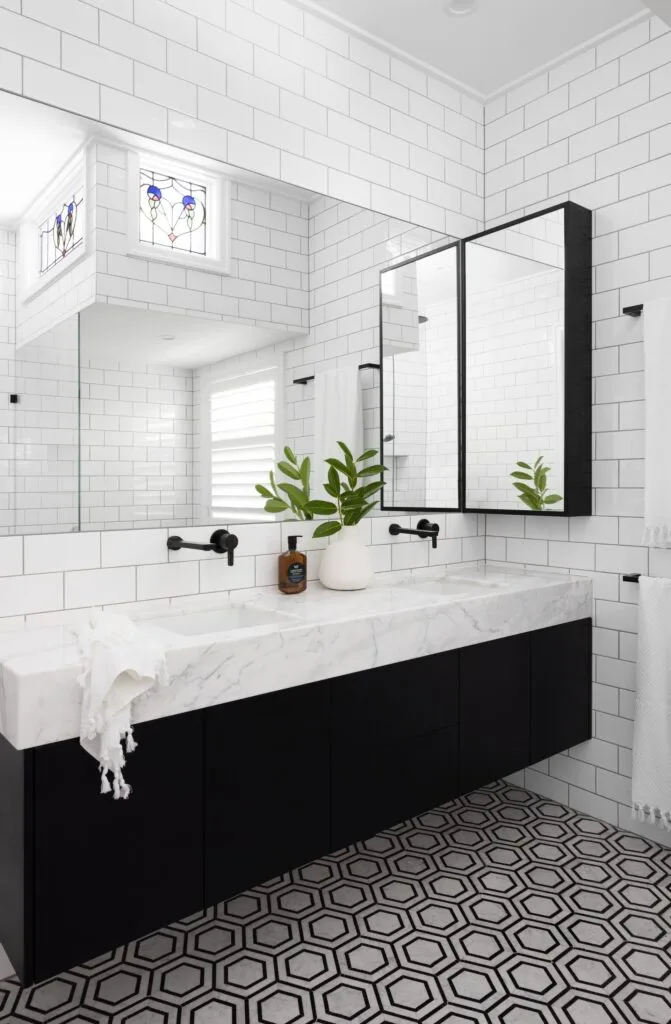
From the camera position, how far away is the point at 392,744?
209cm

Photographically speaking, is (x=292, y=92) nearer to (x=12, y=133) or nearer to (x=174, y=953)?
(x=12, y=133)

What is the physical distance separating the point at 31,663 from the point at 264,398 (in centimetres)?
122

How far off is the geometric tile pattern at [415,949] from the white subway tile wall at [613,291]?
40cm

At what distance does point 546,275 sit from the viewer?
110 inches

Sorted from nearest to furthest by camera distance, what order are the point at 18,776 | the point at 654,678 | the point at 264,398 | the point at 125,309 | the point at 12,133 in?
1. the point at 18,776
2. the point at 12,133
3. the point at 125,309
4. the point at 264,398
5. the point at 654,678

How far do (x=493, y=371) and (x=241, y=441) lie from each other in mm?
1220

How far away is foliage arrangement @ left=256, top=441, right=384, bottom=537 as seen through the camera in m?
2.48

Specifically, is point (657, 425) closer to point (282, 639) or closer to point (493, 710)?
point (493, 710)

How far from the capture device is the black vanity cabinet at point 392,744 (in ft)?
6.44

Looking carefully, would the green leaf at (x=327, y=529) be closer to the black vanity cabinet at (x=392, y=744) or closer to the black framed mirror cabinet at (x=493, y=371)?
the black framed mirror cabinet at (x=493, y=371)

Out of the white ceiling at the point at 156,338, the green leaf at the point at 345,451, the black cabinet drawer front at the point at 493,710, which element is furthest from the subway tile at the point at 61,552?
the black cabinet drawer front at the point at 493,710

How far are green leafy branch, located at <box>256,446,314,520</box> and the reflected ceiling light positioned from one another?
1720 mm

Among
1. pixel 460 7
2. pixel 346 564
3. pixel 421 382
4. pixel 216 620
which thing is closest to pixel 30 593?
pixel 216 620

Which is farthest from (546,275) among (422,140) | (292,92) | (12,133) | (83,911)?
(83,911)
